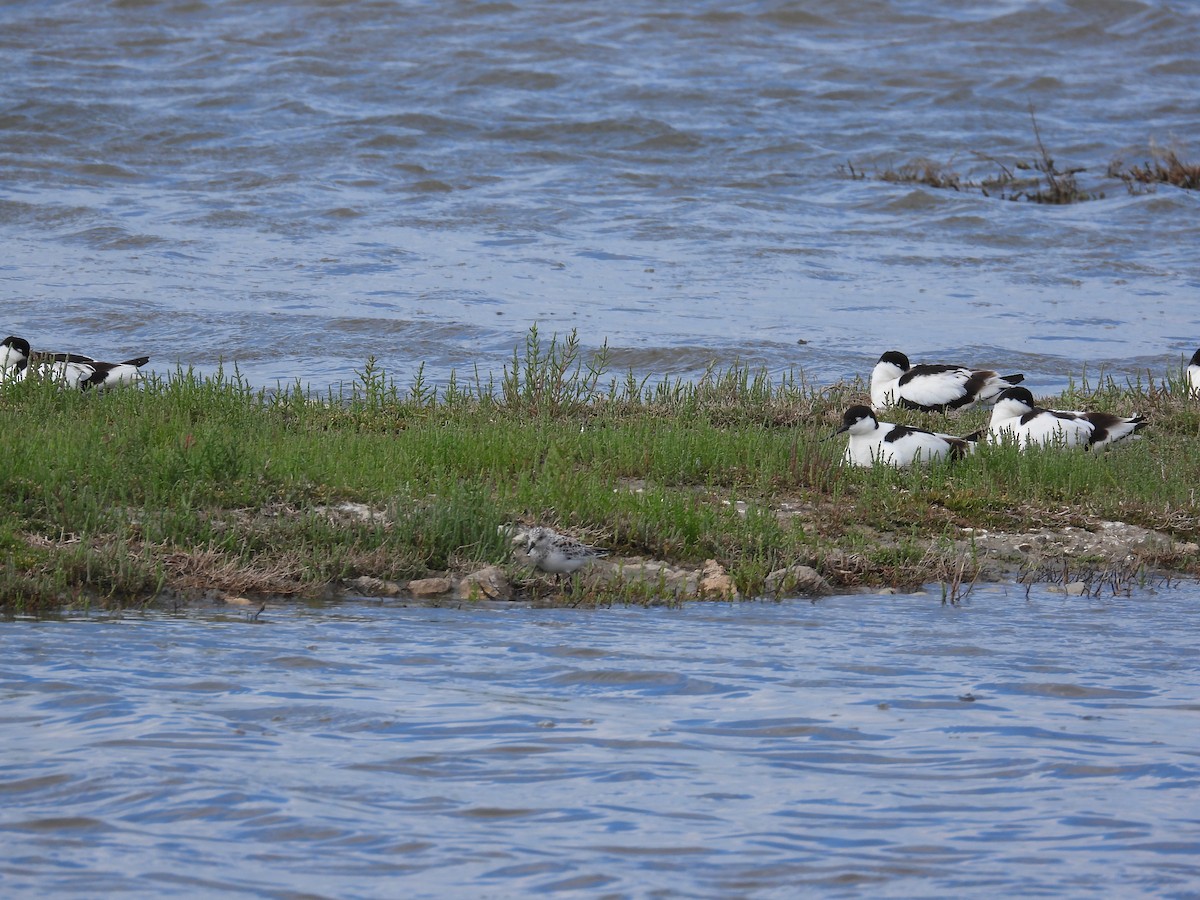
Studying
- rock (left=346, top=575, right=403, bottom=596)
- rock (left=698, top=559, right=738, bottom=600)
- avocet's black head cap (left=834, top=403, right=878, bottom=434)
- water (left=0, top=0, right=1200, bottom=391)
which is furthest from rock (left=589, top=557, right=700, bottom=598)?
water (left=0, top=0, right=1200, bottom=391)

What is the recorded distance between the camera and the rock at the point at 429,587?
730cm

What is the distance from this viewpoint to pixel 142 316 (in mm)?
16062

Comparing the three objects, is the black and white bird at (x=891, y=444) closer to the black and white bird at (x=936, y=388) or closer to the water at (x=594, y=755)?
the black and white bird at (x=936, y=388)

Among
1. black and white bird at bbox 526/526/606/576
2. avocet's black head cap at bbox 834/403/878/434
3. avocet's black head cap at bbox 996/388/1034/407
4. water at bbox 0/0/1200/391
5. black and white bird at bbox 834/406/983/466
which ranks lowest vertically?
black and white bird at bbox 526/526/606/576

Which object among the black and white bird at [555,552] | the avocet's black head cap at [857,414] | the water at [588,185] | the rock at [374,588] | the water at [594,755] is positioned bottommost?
the water at [594,755]

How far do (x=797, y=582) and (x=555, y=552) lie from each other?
49.2 inches

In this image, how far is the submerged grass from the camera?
23.8ft

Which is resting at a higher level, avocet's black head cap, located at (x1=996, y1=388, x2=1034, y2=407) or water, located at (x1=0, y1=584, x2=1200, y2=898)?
avocet's black head cap, located at (x1=996, y1=388, x2=1034, y2=407)

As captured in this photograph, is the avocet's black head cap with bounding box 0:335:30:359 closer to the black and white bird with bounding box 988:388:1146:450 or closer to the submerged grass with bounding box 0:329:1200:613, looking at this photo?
the submerged grass with bounding box 0:329:1200:613

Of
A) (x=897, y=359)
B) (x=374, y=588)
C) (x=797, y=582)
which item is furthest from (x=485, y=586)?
(x=897, y=359)

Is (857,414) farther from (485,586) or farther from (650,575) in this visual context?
(485,586)

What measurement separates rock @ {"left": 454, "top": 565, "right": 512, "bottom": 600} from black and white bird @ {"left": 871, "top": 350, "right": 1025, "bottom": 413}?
5.47 meters

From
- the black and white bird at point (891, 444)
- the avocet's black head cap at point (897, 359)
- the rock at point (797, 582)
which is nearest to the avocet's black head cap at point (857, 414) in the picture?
the black and white bird at point (891, 444)

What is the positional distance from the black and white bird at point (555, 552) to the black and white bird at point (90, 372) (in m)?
4.07
